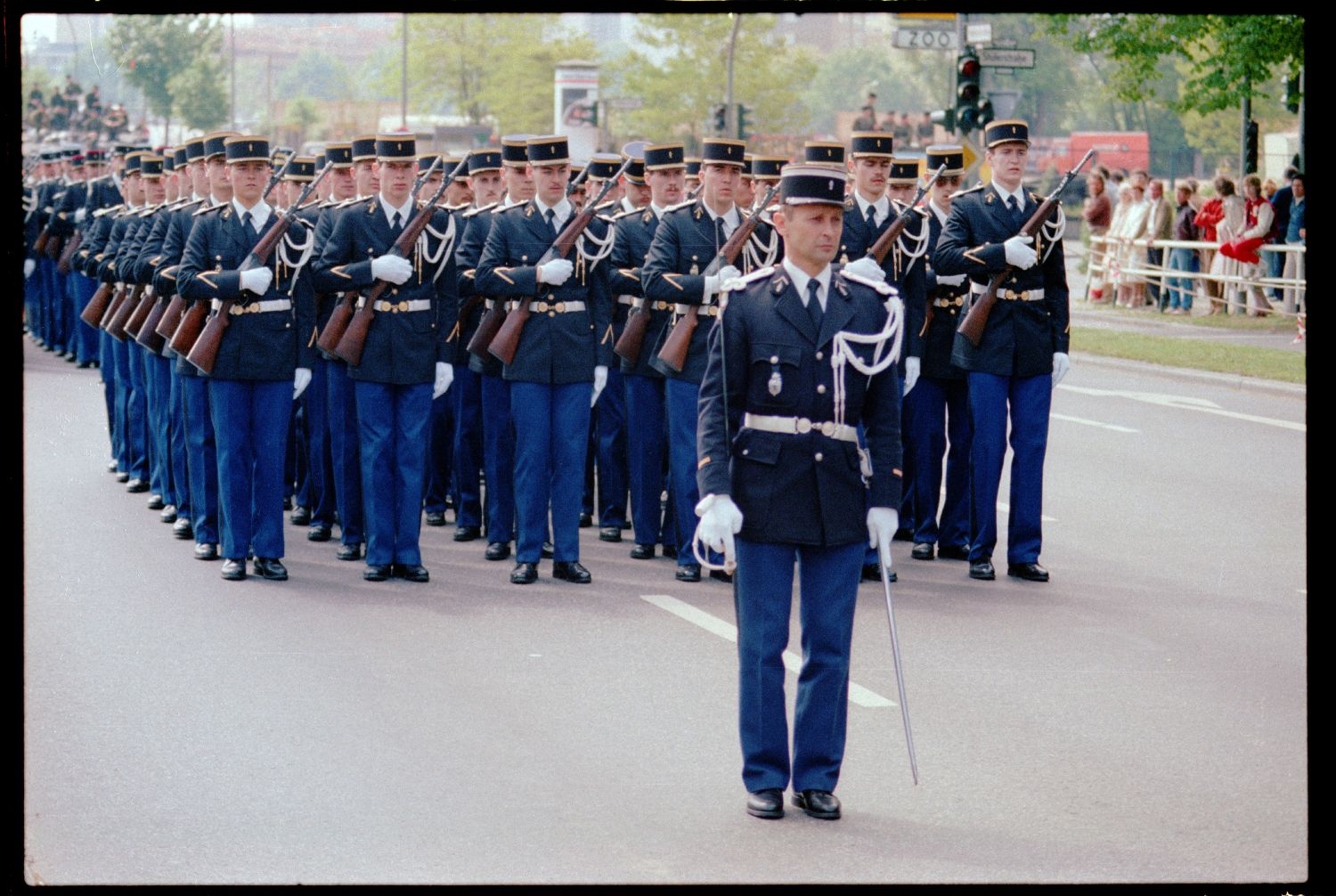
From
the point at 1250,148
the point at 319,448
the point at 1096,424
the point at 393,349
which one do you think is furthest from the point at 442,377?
the point at 1250,148

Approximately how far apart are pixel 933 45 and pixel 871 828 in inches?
723

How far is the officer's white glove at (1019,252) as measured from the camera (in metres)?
10.8

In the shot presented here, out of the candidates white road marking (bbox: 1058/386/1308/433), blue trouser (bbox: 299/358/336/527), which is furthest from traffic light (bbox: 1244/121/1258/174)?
blue trouser (bbox: 299/358/336/527)

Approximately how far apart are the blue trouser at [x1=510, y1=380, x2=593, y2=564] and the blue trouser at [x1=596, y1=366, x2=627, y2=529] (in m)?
1.58

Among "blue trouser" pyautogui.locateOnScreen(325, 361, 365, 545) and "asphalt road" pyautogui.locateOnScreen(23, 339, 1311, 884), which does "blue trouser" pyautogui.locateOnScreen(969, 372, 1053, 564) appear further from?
"blue trouser" pyautogui.locateOnScreen(325, 361, 365, 545)

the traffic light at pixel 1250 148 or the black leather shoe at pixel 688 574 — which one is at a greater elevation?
the traffic light at pixel 1250 148

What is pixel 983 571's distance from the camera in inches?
426

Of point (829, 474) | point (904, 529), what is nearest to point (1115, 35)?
point (904, 529)

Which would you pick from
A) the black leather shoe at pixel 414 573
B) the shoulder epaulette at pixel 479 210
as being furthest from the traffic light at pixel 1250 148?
the black leather shoe at pixel 414 573

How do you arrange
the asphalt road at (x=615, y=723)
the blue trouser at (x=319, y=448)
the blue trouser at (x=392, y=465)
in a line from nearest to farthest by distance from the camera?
the asphalt road at (x=615, y=723) < the blue trouser at (x=392, y=465) < the blue trouser at (x=319, y=448)

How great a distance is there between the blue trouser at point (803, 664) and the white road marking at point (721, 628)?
130 cm

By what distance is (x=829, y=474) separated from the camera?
21.6 ft

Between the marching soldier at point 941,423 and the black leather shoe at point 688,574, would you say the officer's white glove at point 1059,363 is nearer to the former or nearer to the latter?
the marching soldier at point 941,423

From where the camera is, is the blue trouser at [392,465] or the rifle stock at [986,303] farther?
the rifle stock at [986,303]
